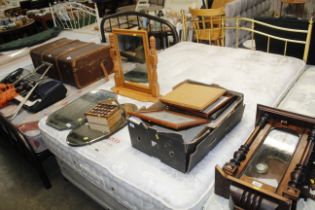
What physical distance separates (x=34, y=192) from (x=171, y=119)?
4.62ft

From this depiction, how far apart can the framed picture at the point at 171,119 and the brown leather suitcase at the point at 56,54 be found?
1.45 meters

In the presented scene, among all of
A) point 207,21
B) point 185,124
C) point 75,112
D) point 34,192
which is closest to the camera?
point 185,124

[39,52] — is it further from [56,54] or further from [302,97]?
[302,97]

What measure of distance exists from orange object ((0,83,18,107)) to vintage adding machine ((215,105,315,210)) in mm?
1953

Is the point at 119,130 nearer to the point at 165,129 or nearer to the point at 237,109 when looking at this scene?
the point at 165,129

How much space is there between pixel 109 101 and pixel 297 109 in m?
1.12

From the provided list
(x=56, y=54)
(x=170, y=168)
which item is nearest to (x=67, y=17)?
(x=56, y=54)

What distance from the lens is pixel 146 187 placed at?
116cm

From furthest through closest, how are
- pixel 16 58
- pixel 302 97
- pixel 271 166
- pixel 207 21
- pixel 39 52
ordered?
pixel 207 21, pixel 16 58, pixel 39 52, pixel 302 97, pixel 271 166

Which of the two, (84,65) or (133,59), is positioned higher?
(133,59)

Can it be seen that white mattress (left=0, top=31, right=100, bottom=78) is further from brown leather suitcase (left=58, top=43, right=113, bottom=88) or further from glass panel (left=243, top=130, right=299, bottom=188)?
glass panel (left=243, top=130, right=299, bottom=188)

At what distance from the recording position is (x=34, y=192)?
2.05m

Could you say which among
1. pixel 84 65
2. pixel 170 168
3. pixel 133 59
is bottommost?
pixel 170 168

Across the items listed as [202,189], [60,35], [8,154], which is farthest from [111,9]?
[202,189]
